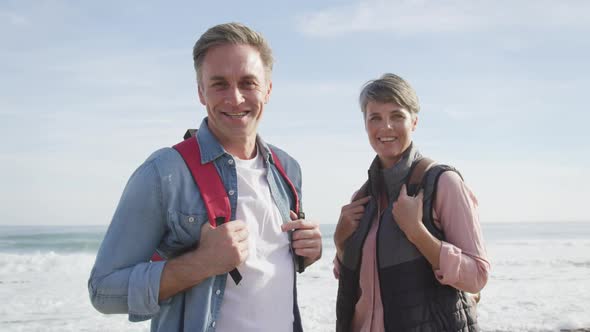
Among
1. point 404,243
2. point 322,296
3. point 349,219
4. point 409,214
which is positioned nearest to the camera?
point 409,214

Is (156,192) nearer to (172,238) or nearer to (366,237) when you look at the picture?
(172,238)

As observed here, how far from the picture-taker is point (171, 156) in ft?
6.95

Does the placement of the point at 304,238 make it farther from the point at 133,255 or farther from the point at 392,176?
the point at 392,176

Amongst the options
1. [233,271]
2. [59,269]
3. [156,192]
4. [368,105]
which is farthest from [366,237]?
[59,269]

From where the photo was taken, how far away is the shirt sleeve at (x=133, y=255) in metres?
1.93

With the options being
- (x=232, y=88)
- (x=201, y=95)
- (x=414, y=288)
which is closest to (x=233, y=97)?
(x=232, y=88)

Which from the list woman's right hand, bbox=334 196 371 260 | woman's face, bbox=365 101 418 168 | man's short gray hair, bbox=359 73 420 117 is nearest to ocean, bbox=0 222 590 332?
woman's right hand, bbox=334 196 371 260

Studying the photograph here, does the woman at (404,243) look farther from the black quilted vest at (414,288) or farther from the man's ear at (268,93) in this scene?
the man's ear at (268,93)

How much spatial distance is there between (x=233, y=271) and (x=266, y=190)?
42 cm

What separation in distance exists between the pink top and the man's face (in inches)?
43.0

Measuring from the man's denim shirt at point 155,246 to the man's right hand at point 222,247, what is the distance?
9 centimetres

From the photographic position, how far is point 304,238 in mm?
2328

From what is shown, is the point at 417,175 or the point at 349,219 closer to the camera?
the point at 417,175

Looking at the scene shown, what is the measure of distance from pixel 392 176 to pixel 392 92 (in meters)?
0.47
